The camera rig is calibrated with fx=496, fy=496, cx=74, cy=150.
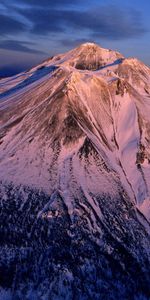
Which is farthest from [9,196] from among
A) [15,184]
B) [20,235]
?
[20,235]

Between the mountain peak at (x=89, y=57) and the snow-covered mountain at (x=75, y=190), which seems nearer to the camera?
the snow-covered mountain at (x=75, y=190)

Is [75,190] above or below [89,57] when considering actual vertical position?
below

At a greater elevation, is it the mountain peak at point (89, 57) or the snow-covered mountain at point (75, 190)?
the mountain peak at point (89, 57)

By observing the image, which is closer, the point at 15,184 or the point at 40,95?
the point at 15,184

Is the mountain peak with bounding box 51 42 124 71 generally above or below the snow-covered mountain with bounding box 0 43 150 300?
above

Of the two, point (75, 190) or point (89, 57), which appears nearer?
point (75, 190)

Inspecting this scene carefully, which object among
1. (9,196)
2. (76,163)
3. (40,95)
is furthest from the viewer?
(40,95)

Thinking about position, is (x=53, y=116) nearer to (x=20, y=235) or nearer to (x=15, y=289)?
(x=20, y=235)

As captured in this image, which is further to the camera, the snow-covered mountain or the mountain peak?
the mountain peak
